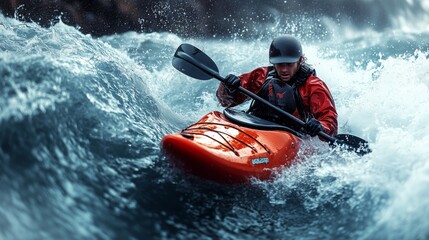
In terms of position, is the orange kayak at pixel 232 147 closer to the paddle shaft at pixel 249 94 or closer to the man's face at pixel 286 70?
the paddle shaft at pixel 249 94

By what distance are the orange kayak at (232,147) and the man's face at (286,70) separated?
488 mm

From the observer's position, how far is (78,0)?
29.1ft

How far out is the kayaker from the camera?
3832 millimetres

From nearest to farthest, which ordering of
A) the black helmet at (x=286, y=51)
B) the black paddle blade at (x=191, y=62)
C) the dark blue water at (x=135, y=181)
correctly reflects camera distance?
1. the dark blue water at (x=135, y=181)
2. the black helmet at (x=286, y=51)
3. the black paddle blade at (x=191, y=62)

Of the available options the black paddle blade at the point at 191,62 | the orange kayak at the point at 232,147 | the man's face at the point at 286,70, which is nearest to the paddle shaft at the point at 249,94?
the black paddle blade at the point at 191,62

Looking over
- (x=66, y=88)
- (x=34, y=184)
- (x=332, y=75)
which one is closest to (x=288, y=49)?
(x=66, y=88)

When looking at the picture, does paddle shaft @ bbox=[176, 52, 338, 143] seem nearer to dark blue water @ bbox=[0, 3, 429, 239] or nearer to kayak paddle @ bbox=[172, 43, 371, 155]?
kayak paddle @ bbox=[172, 43, 371, 155]

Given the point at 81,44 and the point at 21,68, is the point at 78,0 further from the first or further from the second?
Result: the point at 21,68

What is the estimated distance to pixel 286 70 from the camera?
12.9 feet

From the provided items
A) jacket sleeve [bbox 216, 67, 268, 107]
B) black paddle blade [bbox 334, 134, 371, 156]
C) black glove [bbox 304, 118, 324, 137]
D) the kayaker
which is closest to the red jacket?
the kayaker

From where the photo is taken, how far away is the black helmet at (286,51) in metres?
3.83

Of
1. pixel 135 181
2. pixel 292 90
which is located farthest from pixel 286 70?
pixel 135 181

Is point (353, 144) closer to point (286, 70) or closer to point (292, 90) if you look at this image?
point (292, 90)

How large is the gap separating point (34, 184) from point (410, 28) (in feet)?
41.4
